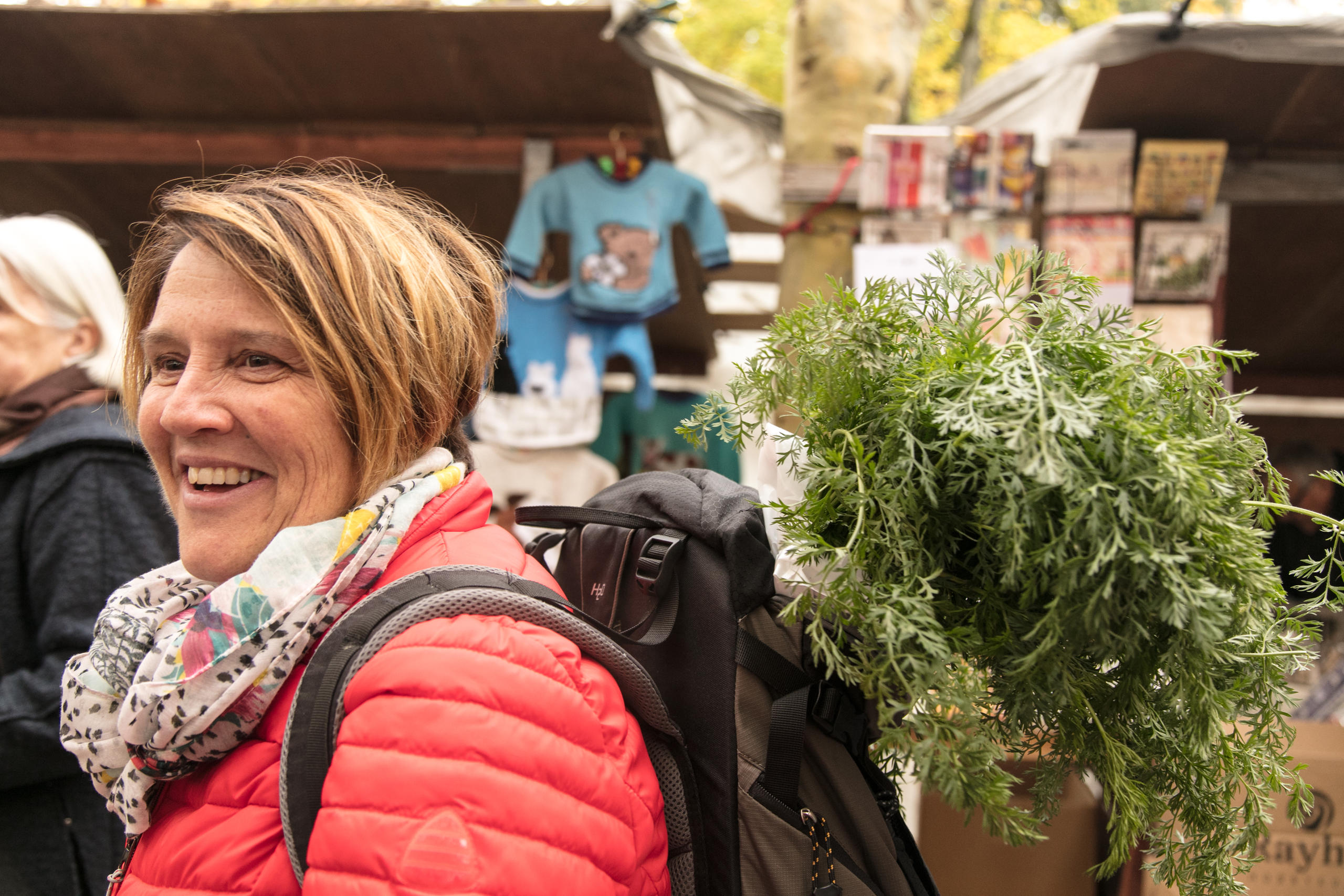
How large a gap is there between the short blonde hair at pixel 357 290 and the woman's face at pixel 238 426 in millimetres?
25

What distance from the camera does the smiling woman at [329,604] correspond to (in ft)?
2.39

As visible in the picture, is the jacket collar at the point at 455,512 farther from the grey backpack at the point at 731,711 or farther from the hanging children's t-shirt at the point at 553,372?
the hanging children's t-shirt at the point at 553,372

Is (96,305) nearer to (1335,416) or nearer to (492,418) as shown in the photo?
(492,418)

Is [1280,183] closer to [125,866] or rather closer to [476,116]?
[476,116]

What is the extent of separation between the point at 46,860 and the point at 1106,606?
175cm

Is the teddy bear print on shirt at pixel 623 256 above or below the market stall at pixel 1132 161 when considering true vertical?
below

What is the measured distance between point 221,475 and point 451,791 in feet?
1.72

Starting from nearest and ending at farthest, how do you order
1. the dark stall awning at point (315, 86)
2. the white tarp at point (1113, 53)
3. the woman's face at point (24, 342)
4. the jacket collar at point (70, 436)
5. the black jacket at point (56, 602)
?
the black jacket at point (56, 602) < the jacket collar at point (70, 436) < the woman's face at point (24, 342) < the white tarp at point (1113, 53) < the dark stall awning at point (315, 86)

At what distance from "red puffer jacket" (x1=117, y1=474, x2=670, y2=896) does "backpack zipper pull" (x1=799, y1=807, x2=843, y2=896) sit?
17 centimetres

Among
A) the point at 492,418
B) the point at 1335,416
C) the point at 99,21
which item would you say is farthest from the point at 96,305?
the point at 1335,416

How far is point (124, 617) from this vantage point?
3.46ft

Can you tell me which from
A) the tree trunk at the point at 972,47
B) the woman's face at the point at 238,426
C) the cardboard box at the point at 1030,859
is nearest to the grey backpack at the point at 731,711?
the woman's face at the point at 238,426

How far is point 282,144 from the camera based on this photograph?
3471 mm

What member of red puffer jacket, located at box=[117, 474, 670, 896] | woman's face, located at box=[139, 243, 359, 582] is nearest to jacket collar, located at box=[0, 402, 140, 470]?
woman's face, located at box=[139, 243, 359, 582]
